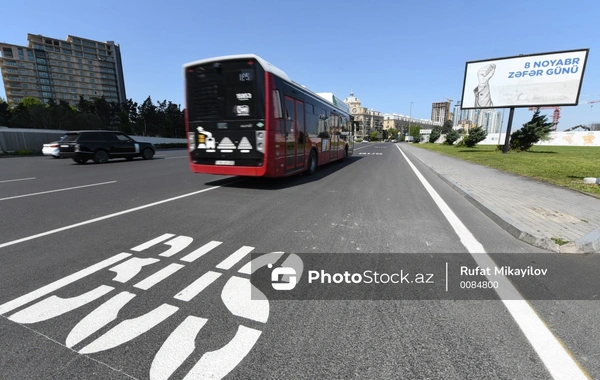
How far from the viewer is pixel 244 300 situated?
8.17 feet

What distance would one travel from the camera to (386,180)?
9484 mm

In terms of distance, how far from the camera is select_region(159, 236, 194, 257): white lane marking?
3439 mm

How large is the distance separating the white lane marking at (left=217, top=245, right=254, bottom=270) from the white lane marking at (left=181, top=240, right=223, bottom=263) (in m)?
0.36

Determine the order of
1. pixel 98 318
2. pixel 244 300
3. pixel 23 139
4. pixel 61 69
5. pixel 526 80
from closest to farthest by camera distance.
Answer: pixel 98 318, pixel 244 300, pixel 526 80, pixel 23 139, pixel 61 69

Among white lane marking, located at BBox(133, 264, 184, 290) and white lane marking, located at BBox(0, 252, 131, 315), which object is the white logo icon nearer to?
white lane marking, located at BBox(133, 264, 184, 290)

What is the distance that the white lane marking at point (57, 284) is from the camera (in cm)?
238

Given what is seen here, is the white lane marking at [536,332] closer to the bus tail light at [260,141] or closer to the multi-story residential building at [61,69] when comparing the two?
the bus tail light at [260,141]

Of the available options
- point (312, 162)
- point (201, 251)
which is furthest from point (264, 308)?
point (312, 162)

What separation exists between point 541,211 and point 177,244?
251 inches

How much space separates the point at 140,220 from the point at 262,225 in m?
2.19

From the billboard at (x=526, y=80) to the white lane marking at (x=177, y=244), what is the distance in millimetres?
25833

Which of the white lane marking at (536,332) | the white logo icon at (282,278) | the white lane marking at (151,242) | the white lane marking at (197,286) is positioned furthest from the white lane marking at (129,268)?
the white lane marking at (536,332)

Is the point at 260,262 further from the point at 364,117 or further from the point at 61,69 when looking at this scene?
the point at 364,117

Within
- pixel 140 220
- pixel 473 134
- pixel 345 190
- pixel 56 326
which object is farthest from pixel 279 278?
pixel 473 134
